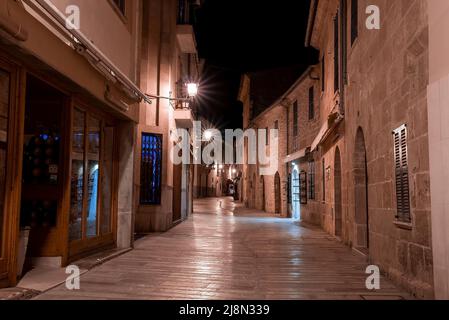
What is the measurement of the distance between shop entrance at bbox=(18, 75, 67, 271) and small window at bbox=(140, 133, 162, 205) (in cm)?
663

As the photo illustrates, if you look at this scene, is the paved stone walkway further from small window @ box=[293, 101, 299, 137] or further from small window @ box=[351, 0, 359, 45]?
small window @ box=[293, 101, 299, 137]

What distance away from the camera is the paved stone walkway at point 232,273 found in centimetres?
552

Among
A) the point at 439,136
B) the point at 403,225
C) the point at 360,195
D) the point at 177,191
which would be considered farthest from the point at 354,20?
the point at 177,191

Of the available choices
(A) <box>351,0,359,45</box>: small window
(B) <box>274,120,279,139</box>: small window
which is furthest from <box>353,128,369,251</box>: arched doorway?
(B) <box>274,120,279,139</box>: small window

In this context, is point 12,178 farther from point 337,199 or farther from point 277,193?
point 277,193

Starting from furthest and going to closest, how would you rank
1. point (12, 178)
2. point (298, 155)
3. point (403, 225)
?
1. point (298, 155)
2. point (403, 225)
3. point (12, 178)

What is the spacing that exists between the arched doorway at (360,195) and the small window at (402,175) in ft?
9.99

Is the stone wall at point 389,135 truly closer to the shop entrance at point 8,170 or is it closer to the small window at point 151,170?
the shop entrance at point 8,170

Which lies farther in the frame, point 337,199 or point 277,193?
point 277,193

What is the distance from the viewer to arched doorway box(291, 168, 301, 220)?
19953 mm

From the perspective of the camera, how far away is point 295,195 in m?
20.4

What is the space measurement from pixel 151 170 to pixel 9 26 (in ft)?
32.2
